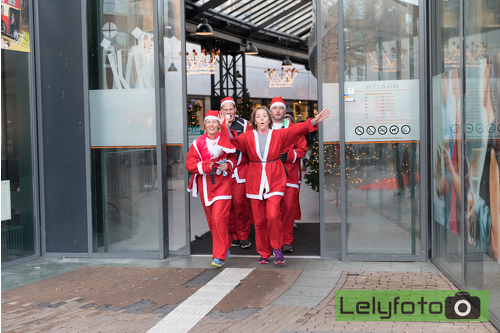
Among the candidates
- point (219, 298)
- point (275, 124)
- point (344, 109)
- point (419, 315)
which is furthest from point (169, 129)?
point (419, 315)

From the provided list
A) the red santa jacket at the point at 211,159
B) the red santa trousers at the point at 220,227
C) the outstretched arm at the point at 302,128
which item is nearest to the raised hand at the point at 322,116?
the outstretched arm at the point at 302,128

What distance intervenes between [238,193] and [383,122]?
7.12 feet

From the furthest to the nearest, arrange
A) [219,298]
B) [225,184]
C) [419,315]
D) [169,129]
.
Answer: [169,129]
[225,184]
[219,298]
[419,315]

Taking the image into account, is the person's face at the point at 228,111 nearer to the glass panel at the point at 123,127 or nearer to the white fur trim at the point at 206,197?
the glass panel at the point at 123,127

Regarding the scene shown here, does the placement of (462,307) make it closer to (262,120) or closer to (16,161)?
(262,120)

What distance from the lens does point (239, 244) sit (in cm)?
812

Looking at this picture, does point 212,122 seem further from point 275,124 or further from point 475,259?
point 475,259

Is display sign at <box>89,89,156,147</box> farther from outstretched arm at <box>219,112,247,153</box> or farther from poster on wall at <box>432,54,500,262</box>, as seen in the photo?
poster on wall at <box>432,54,500,262</box>

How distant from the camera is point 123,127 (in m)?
7.46

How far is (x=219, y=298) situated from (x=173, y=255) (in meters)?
2.13

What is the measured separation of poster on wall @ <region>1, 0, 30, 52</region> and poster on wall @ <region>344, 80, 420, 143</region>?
4111mm

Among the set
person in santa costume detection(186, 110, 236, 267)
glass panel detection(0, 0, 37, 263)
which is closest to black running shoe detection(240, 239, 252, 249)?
person in santa costume detection(186, 110, 236, 267)

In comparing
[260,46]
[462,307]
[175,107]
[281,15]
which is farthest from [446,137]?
[260,46]

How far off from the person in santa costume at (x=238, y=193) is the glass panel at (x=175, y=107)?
2.21 feet
